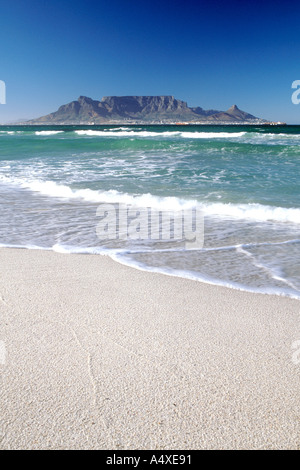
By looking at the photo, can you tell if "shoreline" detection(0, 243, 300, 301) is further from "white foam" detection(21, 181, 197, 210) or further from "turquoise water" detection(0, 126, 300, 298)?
"white foam" detection(21, 181, 197, 210)

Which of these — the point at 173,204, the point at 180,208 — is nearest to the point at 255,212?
the point at 180,208

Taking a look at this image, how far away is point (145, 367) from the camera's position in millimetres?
2139

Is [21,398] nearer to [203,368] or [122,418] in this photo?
[122,418]

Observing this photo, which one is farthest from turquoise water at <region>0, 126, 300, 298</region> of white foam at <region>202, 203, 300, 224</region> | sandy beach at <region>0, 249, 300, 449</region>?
sandy beach at <region>0, 249, 300, 449</region>

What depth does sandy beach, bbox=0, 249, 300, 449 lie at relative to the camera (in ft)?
5.53

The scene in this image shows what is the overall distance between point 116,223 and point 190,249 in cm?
171

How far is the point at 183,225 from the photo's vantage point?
224 inches

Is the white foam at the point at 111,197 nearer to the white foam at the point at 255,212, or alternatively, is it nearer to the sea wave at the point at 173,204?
the sea wave at the point at 173,204

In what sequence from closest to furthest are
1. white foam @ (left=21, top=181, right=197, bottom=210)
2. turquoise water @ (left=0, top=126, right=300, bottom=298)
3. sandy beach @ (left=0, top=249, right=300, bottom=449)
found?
sandy beach @ (left=0, top=249, right=300, bottom=449)
turquoise water @ (left=0, top=126, right=300, bottom=298)
white foam @ (left=21, top=181, right=197, bottom=210)

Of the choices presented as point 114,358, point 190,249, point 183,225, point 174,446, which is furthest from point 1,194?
point 174,446

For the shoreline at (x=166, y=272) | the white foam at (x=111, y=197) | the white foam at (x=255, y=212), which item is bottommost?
the shoreline at (x=166, y=272)

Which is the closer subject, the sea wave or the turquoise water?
the turquoise water

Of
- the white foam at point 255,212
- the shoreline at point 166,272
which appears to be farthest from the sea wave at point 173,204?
the shoreline at point 166,272

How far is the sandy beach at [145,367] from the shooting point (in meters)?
1.69
